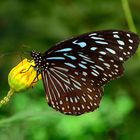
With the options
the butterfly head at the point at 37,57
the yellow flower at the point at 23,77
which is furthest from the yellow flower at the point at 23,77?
the butterfly head at the point at 37,57

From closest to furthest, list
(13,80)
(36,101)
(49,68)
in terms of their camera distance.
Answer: (13,80) → (49,68) → (36,101)

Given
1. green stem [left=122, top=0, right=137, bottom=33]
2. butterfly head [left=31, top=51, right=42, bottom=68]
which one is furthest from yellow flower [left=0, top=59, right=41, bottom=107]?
green stem [left=122, top=0, right=137, bottom=33]

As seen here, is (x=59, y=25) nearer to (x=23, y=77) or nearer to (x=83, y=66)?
(x=83, y=66)

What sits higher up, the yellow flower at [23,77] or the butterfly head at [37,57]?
the butterfly head at [37,57]

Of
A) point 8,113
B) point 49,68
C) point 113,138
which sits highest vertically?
point 49,68

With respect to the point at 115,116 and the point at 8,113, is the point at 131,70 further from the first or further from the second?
the point at 8,113

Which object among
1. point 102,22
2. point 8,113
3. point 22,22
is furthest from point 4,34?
point 8,113

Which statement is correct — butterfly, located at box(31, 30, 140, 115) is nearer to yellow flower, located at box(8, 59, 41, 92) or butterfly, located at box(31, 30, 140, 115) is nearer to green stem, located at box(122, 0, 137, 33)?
yellow flower, located at box(8, 59, 41, 92)

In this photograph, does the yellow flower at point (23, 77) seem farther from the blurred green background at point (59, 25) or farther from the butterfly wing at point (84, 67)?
the blurred green background at point (59, 25)
